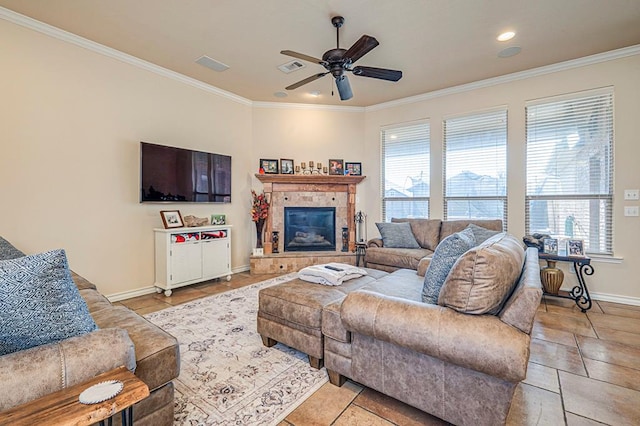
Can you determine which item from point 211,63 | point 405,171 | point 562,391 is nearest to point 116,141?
point 211,63

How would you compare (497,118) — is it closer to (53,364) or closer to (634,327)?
(634,327)

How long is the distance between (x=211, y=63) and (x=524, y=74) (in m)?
4.35

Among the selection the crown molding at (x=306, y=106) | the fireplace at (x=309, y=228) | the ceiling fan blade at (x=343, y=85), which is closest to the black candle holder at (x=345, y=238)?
the fireplace at (x=309, y=228)

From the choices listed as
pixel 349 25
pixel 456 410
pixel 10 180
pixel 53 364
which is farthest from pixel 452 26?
pixel 10 180

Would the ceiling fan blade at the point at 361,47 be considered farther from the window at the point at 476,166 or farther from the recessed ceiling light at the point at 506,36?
the window at the point at 476,166

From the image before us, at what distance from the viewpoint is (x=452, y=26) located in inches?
118

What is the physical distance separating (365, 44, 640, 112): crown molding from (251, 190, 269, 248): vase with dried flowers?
279 centimetres

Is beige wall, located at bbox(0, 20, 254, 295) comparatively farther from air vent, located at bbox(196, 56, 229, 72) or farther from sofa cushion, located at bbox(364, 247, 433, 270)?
sofa cushion, located at bbox(364, 247, 433, 270)

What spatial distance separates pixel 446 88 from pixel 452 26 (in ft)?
5.89

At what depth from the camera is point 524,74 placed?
4.04 metres

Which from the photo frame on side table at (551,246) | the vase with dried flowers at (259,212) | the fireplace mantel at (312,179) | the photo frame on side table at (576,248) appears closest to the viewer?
the photo frame on side table at (576,248)

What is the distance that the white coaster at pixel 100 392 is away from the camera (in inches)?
32.9

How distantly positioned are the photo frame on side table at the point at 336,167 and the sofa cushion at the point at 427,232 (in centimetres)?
167

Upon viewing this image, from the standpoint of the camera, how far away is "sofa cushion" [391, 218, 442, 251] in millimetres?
4473
